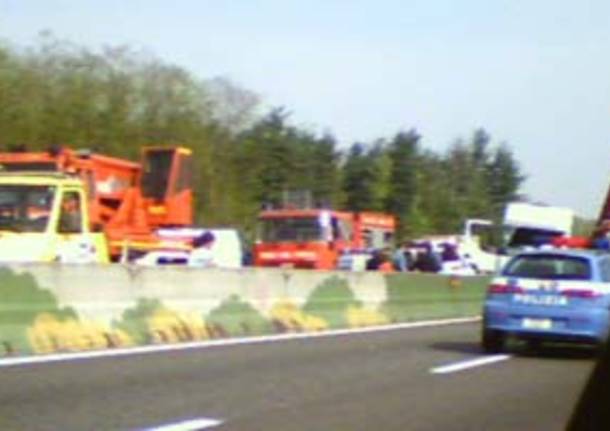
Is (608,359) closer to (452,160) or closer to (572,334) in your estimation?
(572,334)

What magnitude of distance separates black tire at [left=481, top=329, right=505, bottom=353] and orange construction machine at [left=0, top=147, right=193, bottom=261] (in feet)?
22.4

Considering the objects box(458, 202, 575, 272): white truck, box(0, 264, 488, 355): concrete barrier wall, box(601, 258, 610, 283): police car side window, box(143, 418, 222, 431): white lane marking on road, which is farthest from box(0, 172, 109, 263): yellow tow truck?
box(458, 202, 575, 272): white truck

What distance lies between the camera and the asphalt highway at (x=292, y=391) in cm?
1054

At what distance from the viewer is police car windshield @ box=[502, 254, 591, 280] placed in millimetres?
19312

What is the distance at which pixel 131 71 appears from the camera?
74125 millimetres

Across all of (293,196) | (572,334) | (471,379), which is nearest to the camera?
(471,379)

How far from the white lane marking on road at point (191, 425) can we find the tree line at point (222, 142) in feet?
87.2

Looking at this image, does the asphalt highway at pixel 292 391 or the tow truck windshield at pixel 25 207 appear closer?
the asphalt highway at pixel 292 391

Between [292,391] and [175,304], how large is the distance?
22.0ft

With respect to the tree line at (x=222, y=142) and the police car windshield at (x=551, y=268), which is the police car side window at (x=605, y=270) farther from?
the tree line at (x=222, y=142)

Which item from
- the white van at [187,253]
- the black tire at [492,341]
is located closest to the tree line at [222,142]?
the white van at [187,253]

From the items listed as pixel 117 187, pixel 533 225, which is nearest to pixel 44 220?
pixel 117 187

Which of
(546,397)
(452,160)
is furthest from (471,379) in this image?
(452,160)

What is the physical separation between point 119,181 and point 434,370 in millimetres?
13232
